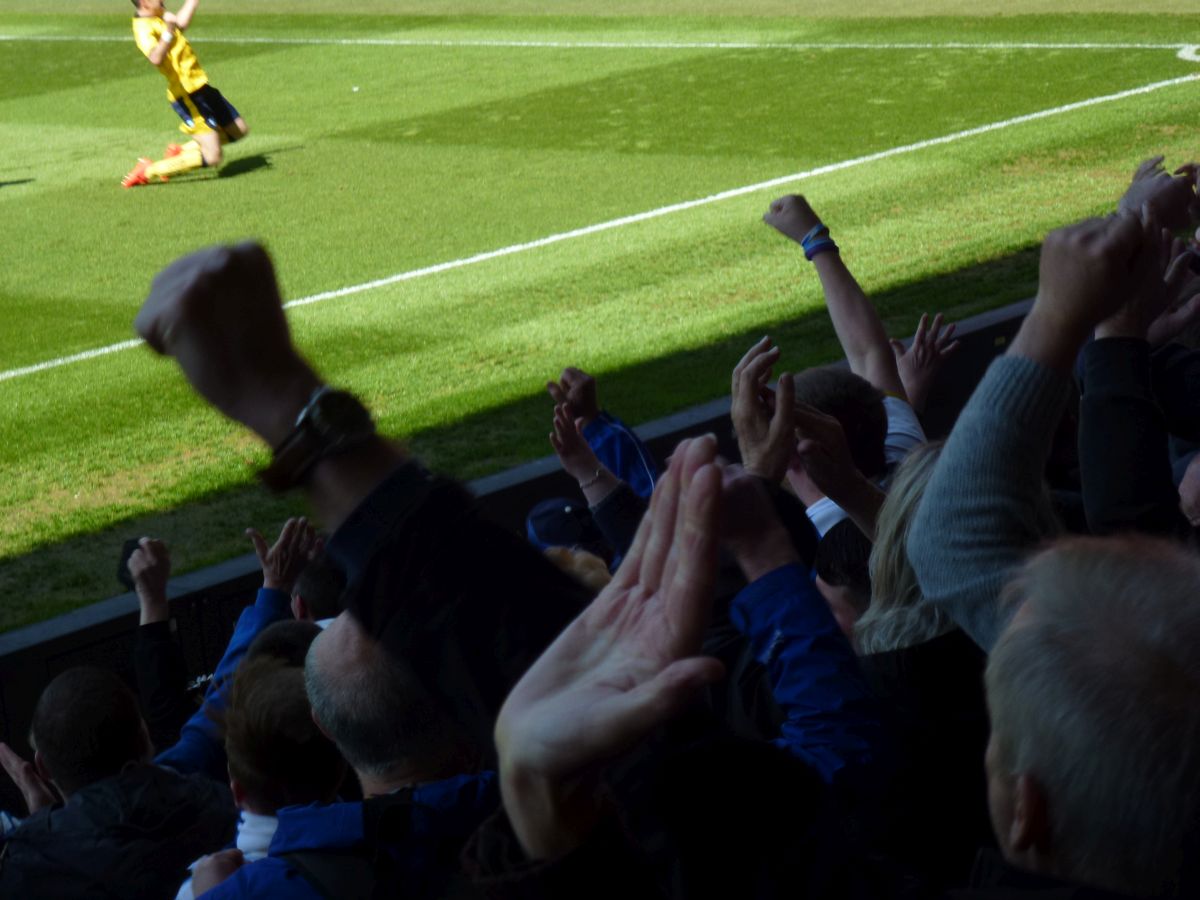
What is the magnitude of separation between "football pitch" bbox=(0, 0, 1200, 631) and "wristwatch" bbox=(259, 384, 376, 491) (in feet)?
14.9

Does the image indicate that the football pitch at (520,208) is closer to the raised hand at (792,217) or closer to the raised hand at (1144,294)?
the raised hand at (792,217)

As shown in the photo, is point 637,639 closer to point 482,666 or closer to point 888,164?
point 482,666

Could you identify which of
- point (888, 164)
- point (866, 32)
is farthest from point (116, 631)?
point (866, 32)

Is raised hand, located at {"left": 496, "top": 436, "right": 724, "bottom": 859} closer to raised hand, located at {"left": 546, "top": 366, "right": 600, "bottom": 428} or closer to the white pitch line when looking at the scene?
raised hand, located at {"left": 546, "top": 366, "right": 600, "bottom": 428}

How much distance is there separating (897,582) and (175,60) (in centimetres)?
1447

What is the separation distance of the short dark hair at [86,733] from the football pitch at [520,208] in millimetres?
2788

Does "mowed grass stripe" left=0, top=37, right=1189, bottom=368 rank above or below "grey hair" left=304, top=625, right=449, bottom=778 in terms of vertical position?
below

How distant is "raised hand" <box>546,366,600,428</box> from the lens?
3.83 m

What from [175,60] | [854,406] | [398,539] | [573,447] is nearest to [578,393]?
[573,447]

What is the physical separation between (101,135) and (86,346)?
30.1 feet

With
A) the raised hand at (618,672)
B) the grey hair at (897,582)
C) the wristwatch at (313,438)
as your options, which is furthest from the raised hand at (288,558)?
the raised hand at (618,672)

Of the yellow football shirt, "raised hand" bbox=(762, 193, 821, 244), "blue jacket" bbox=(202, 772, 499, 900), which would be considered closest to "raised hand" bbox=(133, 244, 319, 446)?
"blue jacket" bbox=(202, 772, 499, 900)

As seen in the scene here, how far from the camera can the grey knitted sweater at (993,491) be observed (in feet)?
6.68

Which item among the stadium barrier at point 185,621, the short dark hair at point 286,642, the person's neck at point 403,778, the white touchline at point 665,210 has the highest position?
the person's neck at point 403,778
